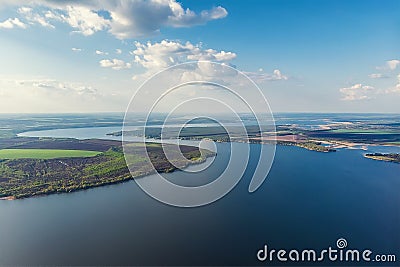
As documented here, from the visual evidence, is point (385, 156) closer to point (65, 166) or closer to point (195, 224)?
point (195, 224)

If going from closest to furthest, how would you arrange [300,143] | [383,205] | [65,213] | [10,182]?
[65,213]
[383,205]
[10,182]
[300,143]

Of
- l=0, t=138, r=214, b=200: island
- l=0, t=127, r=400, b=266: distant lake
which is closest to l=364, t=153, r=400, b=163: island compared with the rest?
l=0, t=127, r=400, b=266: distant lake

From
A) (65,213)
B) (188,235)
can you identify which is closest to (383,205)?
(188,235)

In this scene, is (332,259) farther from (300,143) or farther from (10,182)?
(300,143)

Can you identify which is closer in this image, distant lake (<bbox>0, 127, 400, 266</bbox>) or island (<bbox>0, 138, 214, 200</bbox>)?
distant lake (<bbox>0, 127, 400, 266</bbox>)

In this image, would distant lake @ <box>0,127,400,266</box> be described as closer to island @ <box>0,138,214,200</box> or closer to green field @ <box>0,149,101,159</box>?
island @ <box>0,138,214,200</box>

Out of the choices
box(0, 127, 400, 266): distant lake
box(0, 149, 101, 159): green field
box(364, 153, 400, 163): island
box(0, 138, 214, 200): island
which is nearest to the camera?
box(0, 127, 400, 266): distant lake
